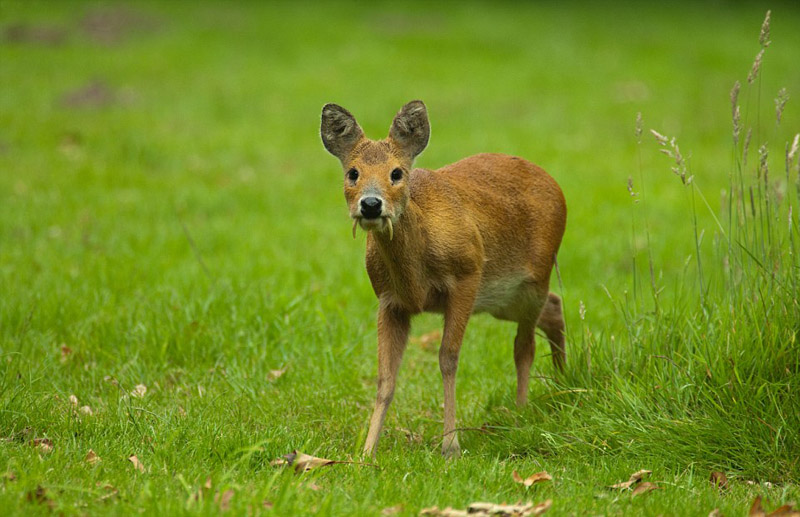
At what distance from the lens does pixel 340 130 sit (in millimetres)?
4770

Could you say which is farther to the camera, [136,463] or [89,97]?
[89,97]

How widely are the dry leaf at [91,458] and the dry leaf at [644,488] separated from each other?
228 centimetres

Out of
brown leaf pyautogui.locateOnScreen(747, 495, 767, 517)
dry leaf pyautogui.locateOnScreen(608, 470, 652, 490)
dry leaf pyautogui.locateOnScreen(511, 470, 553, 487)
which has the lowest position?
dry leaf pyautogui.locateOnScreen(608, 470, 652, 490)

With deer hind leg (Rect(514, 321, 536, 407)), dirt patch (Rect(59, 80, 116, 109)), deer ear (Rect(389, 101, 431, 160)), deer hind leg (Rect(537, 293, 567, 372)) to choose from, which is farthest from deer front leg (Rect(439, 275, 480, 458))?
dirt patch (Rect(59, 80, 116, 109))

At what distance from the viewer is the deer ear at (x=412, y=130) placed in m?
4.71

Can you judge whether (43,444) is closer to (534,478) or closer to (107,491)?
(107,491)

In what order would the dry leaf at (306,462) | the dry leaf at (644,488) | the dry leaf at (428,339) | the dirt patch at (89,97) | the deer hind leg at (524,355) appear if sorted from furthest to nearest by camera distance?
the dirt patch at (89,97)
the dry leaf at (428,339)
the deer hind leg at (524,355)
the dry leaf at (306,462)
the dry leaf at (644,488)

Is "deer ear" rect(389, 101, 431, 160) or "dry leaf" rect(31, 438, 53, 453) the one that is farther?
"deer ear" rect(389, 101, 431, 160)

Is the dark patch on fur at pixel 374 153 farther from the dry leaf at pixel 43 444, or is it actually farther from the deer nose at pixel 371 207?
the dry leaf at pixel 43 444

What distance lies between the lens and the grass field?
4098mm

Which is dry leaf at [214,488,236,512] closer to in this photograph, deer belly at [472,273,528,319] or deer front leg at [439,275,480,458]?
deer front leg at [439,275,480,458]

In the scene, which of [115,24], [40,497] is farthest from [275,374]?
[115,24]

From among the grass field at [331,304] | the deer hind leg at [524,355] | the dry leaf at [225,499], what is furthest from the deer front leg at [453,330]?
the dry leaf at [225,499]

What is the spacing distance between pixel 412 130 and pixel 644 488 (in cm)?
204
